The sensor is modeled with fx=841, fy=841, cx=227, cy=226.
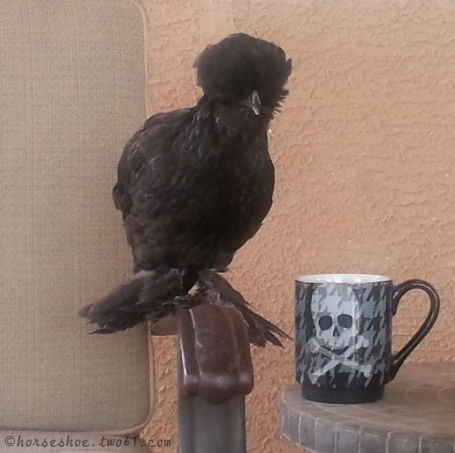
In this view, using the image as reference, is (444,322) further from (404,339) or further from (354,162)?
(354,162)

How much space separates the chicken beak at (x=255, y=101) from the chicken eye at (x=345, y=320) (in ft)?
0.63

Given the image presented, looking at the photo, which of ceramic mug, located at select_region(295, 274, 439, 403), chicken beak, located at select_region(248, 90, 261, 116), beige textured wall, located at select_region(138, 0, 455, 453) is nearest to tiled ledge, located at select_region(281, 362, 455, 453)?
ceramic mug, located at select_region(295, 274, 439, 403)

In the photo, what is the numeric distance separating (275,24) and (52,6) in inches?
14.5

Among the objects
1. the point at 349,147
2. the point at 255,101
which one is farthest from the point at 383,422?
the point at 349,147

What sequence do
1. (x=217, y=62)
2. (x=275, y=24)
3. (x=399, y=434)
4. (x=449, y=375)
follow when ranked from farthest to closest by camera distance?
(x=275, y=24) < (x=449, y=375) < (x=217, y=62) < (x=399, y=434)

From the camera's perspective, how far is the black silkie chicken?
74cm

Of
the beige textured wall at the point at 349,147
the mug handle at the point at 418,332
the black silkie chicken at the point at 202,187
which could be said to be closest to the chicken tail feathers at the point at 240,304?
the black silkie chicken at the point at 202,187

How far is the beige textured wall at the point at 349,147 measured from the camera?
3.84 feet

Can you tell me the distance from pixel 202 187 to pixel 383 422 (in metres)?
0.27

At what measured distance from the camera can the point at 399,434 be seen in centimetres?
63

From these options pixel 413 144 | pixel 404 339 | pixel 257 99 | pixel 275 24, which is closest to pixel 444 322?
pixel 404 339

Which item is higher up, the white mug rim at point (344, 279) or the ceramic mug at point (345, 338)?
the white mug rim at point (344, 279)

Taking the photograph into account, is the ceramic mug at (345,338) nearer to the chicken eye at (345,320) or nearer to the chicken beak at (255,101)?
the chicken eye at (345,320)

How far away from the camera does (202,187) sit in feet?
2.56
